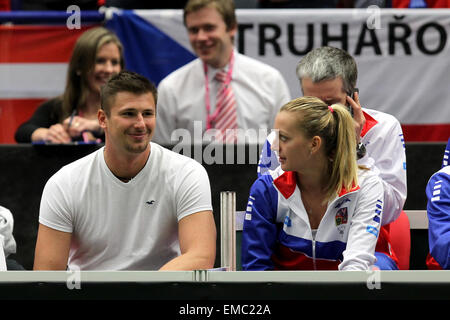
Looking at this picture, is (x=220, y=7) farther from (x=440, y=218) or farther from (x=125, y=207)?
(x=440, y=218)

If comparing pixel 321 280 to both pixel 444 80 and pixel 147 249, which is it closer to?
pixel 147 249

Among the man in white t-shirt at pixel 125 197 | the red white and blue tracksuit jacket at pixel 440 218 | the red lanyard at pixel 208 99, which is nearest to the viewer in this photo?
the red white and blue tracksuit jacket at pixel 440 218

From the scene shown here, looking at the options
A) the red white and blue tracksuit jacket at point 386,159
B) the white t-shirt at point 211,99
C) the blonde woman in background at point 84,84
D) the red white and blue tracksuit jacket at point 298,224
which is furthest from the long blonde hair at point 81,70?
the red white and blue tracksuit jacket at point 298,224

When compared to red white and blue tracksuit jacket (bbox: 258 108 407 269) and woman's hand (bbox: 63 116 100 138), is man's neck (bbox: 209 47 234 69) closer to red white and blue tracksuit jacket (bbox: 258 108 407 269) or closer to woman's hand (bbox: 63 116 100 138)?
woman's hand (bbox: 63 116 100 138)

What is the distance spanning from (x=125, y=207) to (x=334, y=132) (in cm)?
109

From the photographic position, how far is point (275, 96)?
18.4ft

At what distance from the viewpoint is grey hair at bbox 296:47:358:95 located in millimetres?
4043

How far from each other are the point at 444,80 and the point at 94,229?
325 cm

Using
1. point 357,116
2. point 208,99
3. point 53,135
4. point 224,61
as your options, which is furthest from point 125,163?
point 224,61

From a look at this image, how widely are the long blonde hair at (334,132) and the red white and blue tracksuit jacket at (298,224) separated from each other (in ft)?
0.21

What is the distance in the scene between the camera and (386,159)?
13.6 feet

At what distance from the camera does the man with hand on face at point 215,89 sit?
5578mm

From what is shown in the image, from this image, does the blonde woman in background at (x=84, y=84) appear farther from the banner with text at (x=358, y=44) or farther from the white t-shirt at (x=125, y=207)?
the white t-shirt at (x=125, y=207)

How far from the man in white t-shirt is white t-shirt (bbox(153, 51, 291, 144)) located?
149 centimetres
